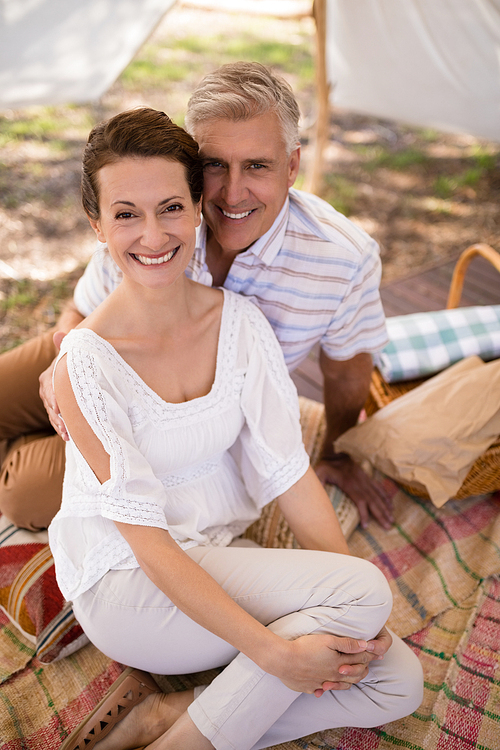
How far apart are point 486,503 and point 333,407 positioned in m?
0.64

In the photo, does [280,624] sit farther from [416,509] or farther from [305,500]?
[416,509]

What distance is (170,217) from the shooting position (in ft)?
4.38

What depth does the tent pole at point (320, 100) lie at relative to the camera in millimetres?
2977

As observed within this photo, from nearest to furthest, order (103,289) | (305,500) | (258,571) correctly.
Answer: (258,571), (305,500), (103,289)

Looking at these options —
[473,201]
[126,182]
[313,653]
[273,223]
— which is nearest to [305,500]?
[313,653]

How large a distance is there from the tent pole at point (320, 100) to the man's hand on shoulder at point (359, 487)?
218 cm

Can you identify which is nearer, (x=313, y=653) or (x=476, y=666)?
(x=313, y=653)

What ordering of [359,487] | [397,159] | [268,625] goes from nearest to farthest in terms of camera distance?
1. [268,625]
2. [359,487]
3. [397,159]

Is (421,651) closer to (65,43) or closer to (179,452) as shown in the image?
(179,452)

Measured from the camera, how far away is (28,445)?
6.10 feet

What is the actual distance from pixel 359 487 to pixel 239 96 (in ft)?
4.32

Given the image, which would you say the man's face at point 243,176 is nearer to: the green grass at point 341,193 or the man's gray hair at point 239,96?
the man's gray hair at point 239,96

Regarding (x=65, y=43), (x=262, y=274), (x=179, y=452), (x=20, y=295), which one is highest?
(x=65, y=43)

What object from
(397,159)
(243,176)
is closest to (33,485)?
(243,176)
